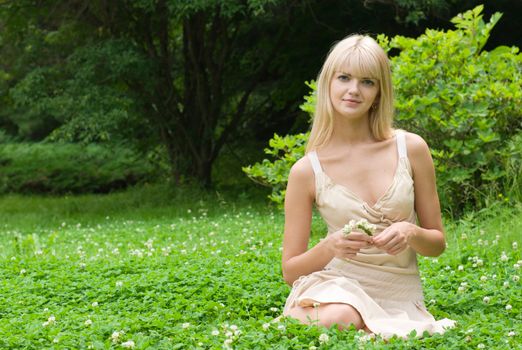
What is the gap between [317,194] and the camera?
402 centimetres

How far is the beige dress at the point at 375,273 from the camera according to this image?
3.89 meters

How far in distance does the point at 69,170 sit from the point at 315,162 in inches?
742

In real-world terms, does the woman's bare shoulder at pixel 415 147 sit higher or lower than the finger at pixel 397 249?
higher

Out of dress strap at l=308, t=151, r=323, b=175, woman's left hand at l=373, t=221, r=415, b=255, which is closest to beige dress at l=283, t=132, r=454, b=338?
dress strap at l=308, t=151, r=323, b=175

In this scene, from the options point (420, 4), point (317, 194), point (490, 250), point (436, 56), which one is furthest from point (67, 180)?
point (317, 194)

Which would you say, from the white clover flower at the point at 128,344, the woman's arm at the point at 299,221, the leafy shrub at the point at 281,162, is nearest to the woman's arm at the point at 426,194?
the woman's arm at the point at 299,221

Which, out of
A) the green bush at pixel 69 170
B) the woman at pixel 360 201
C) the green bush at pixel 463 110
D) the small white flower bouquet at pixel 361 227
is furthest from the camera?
the green bush at pixel 69 170

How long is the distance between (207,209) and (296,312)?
826 centimetres

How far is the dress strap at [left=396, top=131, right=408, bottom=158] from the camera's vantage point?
13.2 feet

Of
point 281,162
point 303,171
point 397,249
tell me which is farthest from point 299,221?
point 281,162

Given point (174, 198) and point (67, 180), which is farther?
point (67, 180)

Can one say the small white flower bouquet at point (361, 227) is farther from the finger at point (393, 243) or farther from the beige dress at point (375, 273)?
the beige dress at point (375, 273)

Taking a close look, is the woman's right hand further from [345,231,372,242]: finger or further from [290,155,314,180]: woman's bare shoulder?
[290,155,314,180]: woman's bare shoulder

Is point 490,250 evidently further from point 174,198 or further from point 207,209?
point 174,198
